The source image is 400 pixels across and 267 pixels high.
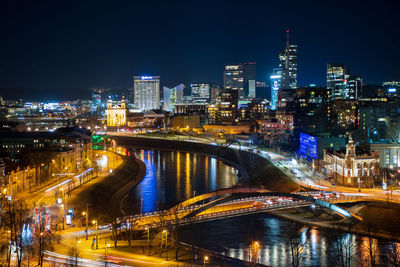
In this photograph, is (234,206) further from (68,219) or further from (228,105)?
(228,105)

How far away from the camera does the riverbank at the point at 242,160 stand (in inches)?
1164

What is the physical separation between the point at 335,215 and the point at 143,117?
63.0 meters

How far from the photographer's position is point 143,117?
8238 centimetres

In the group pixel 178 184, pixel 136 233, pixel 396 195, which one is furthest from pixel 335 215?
pixel 178 184

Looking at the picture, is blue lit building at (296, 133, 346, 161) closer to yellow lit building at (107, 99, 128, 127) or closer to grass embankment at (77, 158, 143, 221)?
grass embankment at (77, 158, 143, 221)

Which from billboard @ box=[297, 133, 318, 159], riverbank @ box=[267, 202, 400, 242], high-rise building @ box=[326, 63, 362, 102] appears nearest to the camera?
riverbank @ box=[267, 202, 400, 242]

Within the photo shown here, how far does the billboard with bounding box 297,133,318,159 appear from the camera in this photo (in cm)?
3612

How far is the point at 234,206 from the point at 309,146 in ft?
57.7

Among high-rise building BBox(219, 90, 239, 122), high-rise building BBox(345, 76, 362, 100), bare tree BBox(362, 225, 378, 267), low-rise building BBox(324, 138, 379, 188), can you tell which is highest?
high-rise building BBox(345, 76, 362, 100)

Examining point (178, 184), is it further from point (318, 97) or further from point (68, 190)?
point (318, 97)

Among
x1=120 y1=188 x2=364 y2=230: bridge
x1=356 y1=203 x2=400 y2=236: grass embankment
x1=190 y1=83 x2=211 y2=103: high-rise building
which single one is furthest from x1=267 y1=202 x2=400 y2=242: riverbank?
x1=190 y1=83 x2=211 y2=103: high-rise building

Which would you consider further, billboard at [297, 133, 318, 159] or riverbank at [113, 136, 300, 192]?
billboard at [297, 133, 318, 159]

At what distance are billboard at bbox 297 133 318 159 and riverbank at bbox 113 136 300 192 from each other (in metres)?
3.59

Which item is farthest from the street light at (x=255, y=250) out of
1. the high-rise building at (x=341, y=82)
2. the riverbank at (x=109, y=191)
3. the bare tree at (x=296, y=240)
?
the high-rise building at (x=341, y=82)
